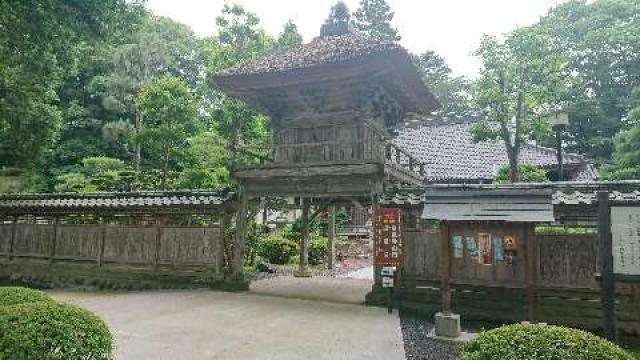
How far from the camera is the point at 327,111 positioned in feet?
47.1

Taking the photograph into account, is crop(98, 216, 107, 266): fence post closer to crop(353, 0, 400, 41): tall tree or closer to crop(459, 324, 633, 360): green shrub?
crop(459, 324, 633, 360): green shrub

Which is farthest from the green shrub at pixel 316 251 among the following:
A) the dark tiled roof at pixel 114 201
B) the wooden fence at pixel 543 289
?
the wooden fence at pixel 543 289

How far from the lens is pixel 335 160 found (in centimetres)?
1365

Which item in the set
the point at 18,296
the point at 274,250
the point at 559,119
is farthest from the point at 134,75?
the point at 18,296

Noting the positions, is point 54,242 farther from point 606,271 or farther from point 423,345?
point 606,271

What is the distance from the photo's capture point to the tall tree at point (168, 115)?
2062 cm

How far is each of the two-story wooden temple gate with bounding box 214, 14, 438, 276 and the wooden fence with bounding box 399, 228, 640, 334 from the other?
2.71m

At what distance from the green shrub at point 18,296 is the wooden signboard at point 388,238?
750 centimetres

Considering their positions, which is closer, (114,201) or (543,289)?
(543,289)

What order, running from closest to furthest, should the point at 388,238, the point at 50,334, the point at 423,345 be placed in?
the point at 50,334
the point at 423,345
the point at 388,238

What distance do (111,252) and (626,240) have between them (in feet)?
50.7

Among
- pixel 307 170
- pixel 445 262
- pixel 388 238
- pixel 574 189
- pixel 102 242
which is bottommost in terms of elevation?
pixel 102 242

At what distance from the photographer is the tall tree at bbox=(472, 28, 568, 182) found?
18.1 m

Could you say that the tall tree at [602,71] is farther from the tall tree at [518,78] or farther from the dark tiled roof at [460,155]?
the tall tree at [518,78]
